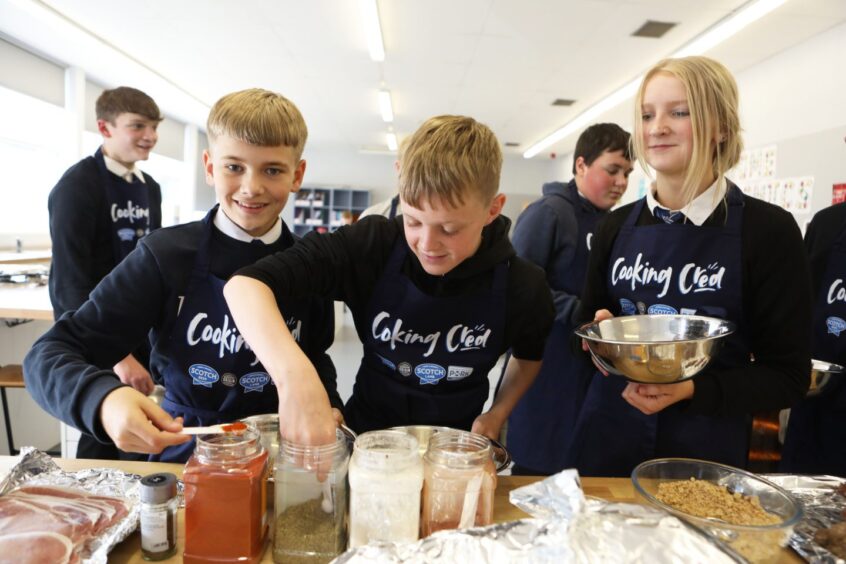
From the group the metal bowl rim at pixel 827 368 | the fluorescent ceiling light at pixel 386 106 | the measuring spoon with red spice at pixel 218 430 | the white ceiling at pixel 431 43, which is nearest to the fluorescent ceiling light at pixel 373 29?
the white ceiling at pixel 431 43

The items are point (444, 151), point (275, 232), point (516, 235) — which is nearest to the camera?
point (444, 151)

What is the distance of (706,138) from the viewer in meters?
1.16

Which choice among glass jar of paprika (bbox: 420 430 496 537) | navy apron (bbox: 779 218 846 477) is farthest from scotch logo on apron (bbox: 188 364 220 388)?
navy apron (bbox: 779 218 846 477)

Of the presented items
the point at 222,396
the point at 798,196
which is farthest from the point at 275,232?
the point at 798,196

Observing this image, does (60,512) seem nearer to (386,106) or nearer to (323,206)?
(386,106)

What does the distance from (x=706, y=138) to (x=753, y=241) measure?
0.84 ft

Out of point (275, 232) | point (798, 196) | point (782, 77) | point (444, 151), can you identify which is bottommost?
point (275, 232)

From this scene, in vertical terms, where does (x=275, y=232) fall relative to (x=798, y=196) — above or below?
below

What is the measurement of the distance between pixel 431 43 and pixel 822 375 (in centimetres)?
458

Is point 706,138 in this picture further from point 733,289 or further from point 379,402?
point 379,402

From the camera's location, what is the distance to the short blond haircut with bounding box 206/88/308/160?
118 centimetres

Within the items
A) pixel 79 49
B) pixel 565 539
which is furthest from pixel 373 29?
pixel 565 539

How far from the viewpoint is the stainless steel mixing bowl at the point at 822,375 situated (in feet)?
5.22

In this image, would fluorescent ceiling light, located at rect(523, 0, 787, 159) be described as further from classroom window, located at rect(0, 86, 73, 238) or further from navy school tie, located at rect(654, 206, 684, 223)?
classroom window, located at rect(0, 86, 73, 238)
